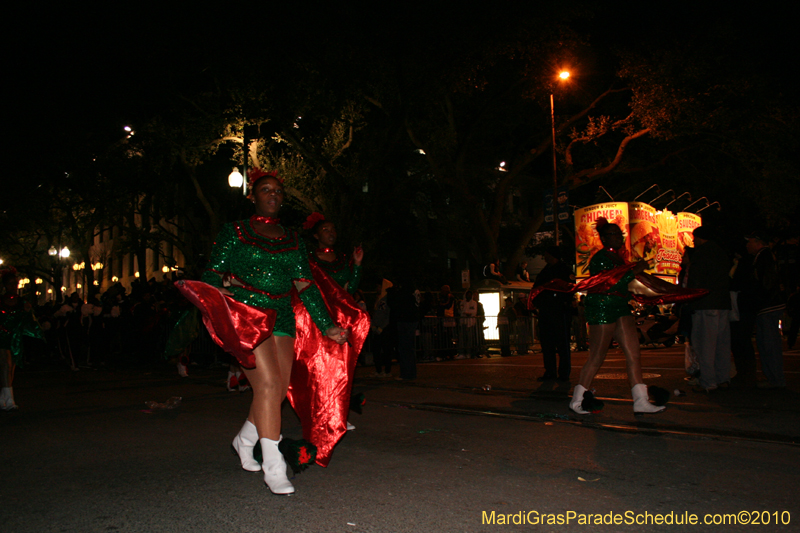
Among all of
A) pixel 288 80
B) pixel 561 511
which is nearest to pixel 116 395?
pixel 561 511

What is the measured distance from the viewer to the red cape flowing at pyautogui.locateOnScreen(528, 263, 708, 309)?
6332mm

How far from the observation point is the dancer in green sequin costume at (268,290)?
13.3 ft

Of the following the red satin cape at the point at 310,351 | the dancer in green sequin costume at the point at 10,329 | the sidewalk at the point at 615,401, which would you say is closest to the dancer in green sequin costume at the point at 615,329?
the sidewalk at the point at 615,401

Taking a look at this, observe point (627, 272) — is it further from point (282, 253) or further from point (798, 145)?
point (798, 145)

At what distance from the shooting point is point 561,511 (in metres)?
3.55

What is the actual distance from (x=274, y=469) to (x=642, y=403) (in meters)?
3.61

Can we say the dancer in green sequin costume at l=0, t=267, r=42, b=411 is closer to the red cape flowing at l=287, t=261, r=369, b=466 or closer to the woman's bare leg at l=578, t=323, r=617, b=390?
the red cape flowing at l=287, t=261, r=369, b=466

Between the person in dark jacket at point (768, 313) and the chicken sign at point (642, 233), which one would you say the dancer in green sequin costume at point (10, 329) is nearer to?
the person in dark jacket at point (768, 313)

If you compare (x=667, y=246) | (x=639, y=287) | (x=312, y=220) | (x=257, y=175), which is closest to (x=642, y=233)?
(x=667, y=246)

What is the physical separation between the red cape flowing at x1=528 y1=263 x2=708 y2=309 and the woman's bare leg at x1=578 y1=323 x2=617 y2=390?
340 millimetres

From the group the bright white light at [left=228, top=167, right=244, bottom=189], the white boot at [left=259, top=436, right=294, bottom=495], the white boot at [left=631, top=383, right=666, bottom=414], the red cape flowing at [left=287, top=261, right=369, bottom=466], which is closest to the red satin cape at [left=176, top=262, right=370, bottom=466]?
the red cape flowing at [left=287, top=261, right=369, bottom=466]

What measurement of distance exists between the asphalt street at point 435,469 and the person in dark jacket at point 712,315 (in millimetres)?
403

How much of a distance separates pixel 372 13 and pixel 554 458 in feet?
61.1

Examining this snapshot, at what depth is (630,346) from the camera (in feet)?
20.6
